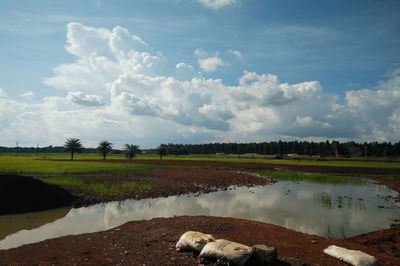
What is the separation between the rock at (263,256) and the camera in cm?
705

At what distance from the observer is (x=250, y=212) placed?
54.5ft

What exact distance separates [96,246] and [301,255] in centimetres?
801

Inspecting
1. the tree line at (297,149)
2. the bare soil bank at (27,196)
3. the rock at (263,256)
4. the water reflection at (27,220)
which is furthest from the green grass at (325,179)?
the tree line at (297,149)

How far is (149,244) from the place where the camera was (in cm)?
904

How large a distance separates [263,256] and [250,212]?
32.5 feet

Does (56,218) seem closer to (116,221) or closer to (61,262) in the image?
(116,221)

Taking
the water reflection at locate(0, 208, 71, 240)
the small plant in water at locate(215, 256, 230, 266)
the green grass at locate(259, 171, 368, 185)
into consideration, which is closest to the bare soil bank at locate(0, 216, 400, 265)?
the small plant in water at locate(215, 256, 230, 266)

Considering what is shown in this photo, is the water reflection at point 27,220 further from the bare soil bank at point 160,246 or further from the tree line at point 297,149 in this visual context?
the tree line at point 297,149

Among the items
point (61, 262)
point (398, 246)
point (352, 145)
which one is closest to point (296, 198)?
point (398, 246)

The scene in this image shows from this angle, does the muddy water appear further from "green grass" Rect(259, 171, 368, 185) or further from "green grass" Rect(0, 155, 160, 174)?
"green grass" Rect(0, 155, 160, 174)

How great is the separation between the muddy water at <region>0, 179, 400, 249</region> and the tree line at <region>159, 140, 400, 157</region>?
3371 inches

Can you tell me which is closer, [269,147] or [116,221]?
[116,221]

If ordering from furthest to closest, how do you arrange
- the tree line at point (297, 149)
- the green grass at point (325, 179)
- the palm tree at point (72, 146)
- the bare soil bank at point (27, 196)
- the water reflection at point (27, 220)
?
the tree line at point (297, 149), the palm tree at point (72, 146), the green grass at point (325, 179), the bare soil bank at point (27, 196), the water reflection at point (27, 220)

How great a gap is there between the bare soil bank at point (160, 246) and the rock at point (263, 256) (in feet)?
1.95
